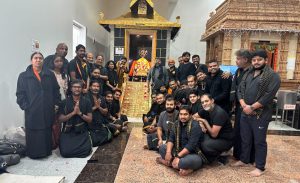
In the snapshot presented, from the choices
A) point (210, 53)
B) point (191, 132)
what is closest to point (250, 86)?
point (191, 132)

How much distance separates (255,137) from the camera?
121 inches

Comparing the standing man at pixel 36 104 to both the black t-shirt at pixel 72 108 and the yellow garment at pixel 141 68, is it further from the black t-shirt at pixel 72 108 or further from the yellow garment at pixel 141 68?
the yellow garment at pixel 141 68

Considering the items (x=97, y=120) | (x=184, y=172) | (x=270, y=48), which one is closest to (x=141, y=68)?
(x=270, y=48)

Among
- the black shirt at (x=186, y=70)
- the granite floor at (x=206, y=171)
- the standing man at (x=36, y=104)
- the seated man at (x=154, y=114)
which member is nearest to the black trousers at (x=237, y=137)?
the granite floor at (x=206, y=171)

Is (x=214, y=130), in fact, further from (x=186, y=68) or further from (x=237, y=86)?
(x=186, y=68)

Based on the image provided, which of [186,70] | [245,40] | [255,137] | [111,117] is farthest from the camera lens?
[245,40]

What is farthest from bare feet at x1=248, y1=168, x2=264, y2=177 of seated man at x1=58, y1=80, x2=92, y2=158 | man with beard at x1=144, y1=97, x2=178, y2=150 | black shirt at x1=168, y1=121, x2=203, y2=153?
seated man at x1=58, y1=80, x2=92, y2=158

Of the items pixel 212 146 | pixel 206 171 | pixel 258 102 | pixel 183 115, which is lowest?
pixel 206 171

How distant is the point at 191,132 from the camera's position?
3090 millimetres

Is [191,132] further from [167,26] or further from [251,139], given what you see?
[167,26]

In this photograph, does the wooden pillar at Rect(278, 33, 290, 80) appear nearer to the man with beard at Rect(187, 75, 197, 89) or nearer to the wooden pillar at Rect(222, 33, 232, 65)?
the wooden pillar at Rect(222, 33, 232, 65)

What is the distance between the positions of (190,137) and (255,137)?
32.4 inches

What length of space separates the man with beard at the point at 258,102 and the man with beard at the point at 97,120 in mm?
2263

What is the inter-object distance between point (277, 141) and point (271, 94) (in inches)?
92.4
